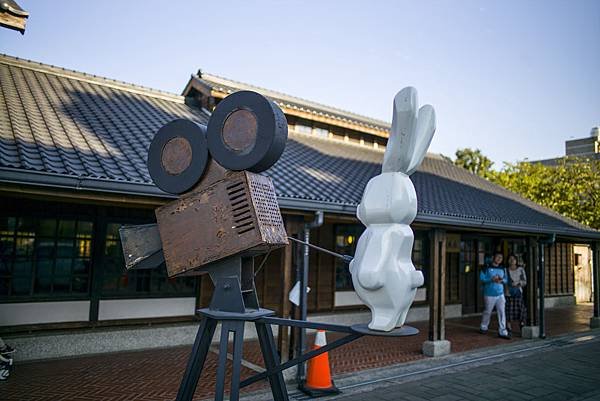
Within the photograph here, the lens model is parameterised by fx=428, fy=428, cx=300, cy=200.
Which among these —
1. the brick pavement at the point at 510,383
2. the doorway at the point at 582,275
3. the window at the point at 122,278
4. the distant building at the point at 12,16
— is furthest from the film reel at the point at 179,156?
the doorway at the point at 582,275

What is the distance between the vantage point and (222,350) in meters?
2.67

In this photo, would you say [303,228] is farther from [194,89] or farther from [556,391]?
[194,89]

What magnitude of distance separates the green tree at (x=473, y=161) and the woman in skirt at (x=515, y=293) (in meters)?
24.9

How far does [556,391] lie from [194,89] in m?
10.5

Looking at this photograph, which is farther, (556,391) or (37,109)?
(37,109)

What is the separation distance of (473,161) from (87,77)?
32.1m

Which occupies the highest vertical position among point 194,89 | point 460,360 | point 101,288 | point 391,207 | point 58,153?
point 194,89

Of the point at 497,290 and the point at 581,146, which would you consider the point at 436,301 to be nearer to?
the point at 497,290

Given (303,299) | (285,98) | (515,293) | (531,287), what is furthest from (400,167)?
(285,98)

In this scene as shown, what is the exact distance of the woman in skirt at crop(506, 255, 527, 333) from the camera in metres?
10.4

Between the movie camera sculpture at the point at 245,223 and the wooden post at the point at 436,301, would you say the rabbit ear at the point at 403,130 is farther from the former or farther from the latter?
the wooden post at the point at 436,301

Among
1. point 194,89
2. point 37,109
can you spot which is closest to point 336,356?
point 37,109

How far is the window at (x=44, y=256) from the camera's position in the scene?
6695 mm

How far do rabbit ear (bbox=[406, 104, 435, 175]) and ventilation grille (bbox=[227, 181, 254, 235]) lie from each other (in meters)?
1.07
